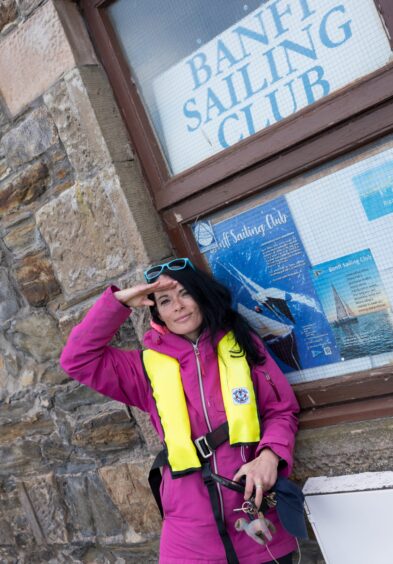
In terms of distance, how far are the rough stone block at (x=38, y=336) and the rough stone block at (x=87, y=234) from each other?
0.23 m

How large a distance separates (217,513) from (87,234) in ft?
4.41

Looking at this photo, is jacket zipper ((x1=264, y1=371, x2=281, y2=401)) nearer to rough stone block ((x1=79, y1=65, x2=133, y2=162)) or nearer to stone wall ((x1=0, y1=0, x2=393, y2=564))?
stone wall ((x1=0, y1=0, x2=393, y2=564))

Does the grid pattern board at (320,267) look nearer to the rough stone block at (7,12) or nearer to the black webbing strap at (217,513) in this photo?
the black webbing strap at (217,513)

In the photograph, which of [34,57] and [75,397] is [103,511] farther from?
[34,57]

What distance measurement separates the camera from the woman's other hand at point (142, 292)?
2.34m

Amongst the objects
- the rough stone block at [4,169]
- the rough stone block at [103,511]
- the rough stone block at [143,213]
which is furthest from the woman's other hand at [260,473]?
the rough stone block at [4,169]

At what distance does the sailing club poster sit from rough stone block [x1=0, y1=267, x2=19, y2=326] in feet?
5.08

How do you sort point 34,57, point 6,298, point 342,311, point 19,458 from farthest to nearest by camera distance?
1. point 19,458
2. point 6,298
3. point 34,57
4. point 342,311

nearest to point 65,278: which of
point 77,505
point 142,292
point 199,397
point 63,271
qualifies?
point 63,271

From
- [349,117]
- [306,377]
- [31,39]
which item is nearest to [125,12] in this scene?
[31,39]

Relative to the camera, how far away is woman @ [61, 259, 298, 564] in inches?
86.4

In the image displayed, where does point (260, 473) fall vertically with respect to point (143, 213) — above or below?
below

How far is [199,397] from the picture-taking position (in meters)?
2.31

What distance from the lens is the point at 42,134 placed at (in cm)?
300
